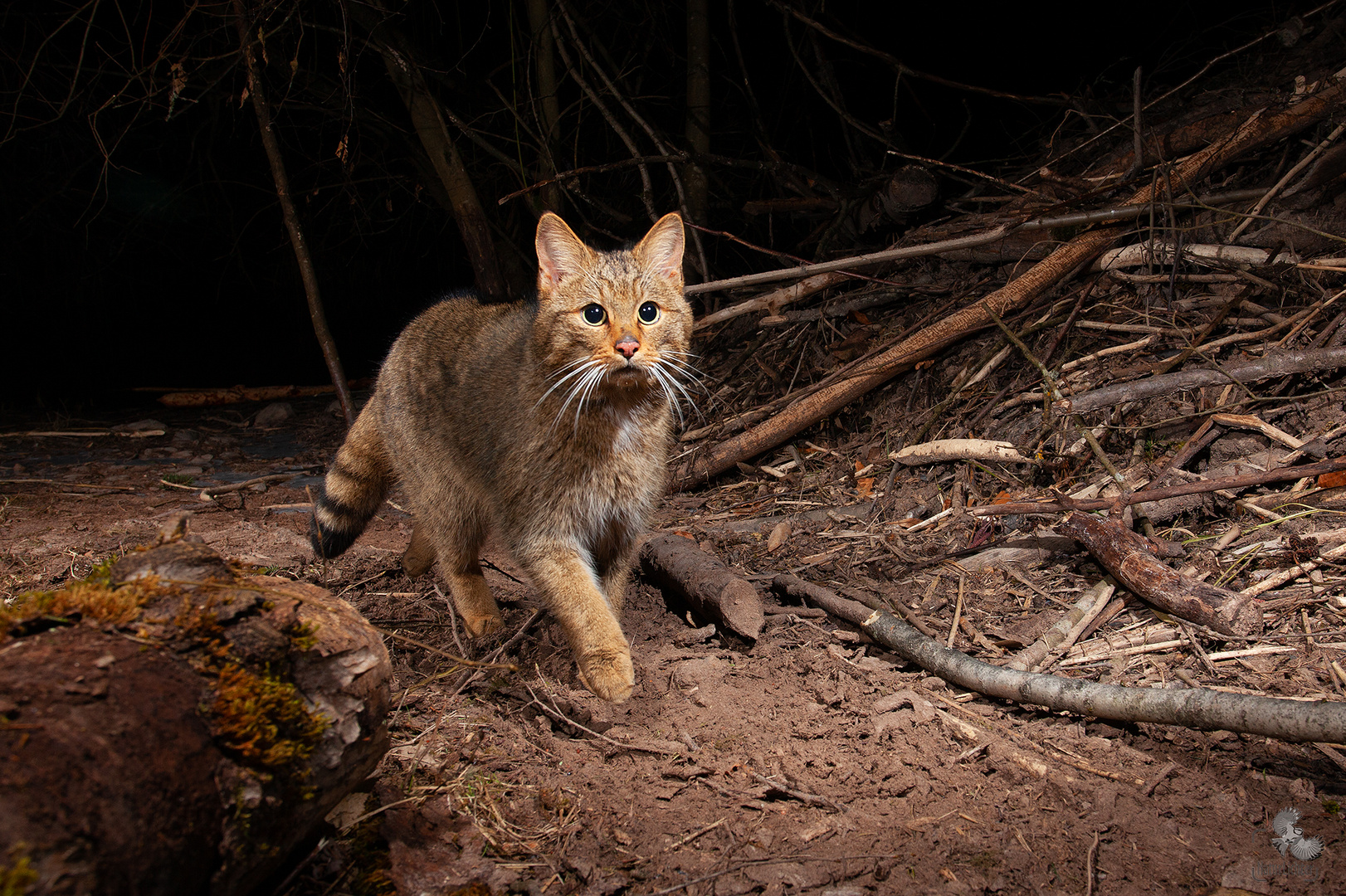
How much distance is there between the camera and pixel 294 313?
9570 millimetres

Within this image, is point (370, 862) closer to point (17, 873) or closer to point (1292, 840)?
point (17, 873)

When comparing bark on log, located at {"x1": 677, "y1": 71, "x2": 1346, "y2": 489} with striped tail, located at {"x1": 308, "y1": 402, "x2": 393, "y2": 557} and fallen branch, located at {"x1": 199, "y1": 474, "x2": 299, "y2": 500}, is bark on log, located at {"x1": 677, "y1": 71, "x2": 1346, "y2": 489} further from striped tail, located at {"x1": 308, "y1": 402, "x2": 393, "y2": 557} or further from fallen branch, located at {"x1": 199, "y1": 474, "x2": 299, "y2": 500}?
fallen branch, located at {"x1": 199, "y1": 474, "x2": 299, "y2": 500}

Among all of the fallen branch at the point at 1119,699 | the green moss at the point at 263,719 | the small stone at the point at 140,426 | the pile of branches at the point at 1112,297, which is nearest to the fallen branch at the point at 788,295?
the pile of branches at the point at 1112,297

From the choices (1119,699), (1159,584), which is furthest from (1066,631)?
(1119,699)

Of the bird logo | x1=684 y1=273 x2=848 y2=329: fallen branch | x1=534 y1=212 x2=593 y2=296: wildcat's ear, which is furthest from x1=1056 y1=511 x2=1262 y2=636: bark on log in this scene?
x1=684 y1=273 x2=848 y2=329: fallen branch

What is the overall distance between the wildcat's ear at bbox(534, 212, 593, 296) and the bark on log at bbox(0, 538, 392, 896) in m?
→ 1.81

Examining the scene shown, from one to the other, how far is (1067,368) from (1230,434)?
0.88 metres

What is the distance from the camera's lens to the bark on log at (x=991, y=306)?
4328 mm

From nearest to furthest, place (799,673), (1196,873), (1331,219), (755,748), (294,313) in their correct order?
(1196,873) < (755,748) < (799,673) < (1331,219) < (294,313)

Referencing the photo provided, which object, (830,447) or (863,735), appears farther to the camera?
(830,447)

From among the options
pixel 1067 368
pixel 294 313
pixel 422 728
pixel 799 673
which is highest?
pixel 294 313

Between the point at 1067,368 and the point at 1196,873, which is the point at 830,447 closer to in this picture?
the point at 1067,368

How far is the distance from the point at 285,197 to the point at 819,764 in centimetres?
481

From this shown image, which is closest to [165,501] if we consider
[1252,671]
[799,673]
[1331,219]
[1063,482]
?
[799,673]
